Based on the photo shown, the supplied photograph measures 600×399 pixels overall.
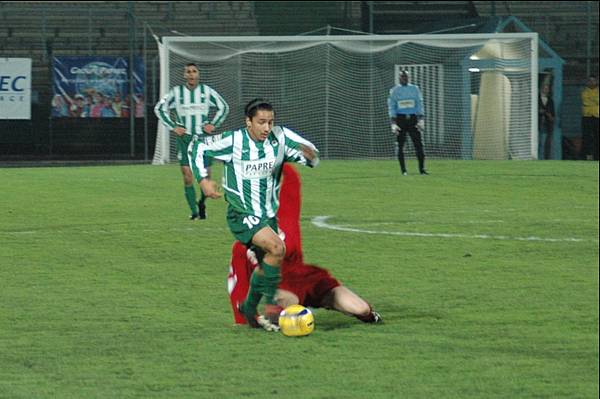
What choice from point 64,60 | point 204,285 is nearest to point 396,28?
point 64,60

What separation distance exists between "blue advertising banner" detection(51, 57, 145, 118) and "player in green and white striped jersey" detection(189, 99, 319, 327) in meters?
22.7

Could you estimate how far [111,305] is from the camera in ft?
31.0

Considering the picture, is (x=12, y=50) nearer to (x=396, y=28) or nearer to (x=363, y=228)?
(x=396, y=28)

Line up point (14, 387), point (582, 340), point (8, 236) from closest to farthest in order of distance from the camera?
point (14, 387)
point (582, 340)
point (8, 236)

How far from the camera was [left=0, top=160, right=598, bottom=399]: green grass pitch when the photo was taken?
6.72m

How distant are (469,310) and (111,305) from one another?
7.88 ft

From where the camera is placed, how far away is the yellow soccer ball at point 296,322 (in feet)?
26.3

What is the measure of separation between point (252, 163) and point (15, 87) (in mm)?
23090

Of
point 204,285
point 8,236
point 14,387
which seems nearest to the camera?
point 14,387

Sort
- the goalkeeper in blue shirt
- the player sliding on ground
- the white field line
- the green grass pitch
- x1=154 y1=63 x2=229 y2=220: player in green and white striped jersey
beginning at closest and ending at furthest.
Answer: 1. the green grass pitch
2. the player sliding on ground
3. the white field line
4. x1=154 y1=63 x2=229 y2=220: player in green and white striped jersey
5. the goalkeeper in blue shirt

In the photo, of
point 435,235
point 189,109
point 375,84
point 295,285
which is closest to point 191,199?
point 189,109

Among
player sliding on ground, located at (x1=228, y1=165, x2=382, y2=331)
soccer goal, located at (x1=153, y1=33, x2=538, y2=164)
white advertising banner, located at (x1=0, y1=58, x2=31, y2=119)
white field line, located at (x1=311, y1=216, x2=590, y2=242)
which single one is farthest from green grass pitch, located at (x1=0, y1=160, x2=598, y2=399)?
white advertising banner, located at (x1=0, y1=58, x2=31, y2=119)

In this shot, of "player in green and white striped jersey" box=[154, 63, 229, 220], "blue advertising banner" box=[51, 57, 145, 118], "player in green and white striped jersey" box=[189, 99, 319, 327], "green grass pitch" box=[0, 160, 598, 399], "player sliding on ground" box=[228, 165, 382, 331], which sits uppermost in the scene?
"blue advertising banner" box=[51, 57, 145, 118]

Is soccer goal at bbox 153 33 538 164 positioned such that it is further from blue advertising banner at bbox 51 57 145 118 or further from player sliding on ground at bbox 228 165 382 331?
player sliding on ground at bbox 228 165 382 331
